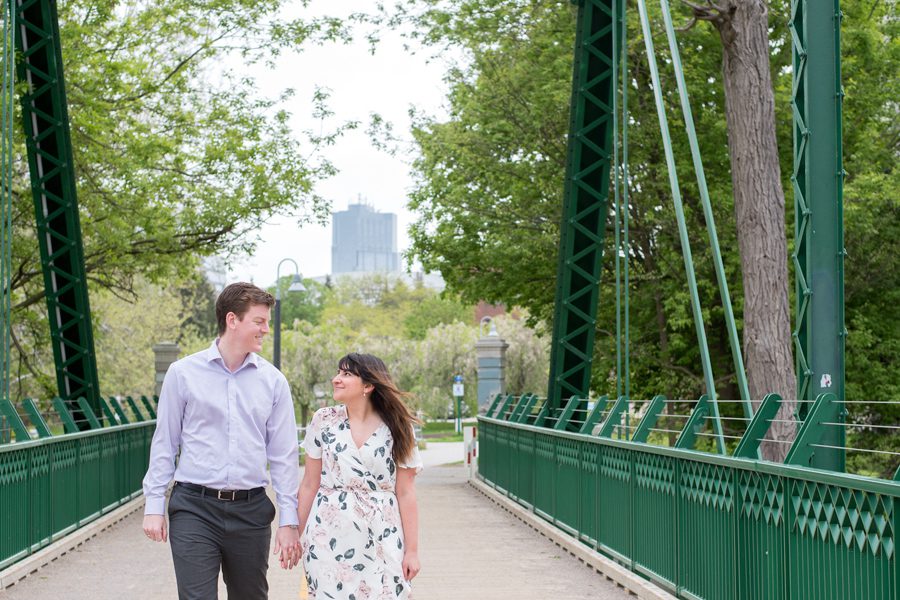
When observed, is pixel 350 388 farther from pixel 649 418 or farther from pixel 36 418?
pixel 36 418

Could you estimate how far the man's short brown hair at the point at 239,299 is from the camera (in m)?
5.75

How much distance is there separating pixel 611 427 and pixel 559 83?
1613 cm

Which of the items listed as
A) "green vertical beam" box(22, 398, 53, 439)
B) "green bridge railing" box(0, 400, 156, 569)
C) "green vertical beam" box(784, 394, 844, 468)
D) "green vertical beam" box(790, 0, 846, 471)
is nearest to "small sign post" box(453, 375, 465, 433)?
"green bridge railing" box(0, 400, 156, 569)

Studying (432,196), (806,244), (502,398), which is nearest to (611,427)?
(806,244)

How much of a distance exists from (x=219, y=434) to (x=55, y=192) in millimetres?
13287

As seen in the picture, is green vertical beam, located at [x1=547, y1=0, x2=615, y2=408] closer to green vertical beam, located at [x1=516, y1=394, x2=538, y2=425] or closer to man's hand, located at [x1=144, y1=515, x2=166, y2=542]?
green vertical beam, located at [x1=516, y1=394, x2=538, y2=425]

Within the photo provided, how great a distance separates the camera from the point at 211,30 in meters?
30.0

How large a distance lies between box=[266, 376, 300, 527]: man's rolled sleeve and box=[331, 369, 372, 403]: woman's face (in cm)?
22

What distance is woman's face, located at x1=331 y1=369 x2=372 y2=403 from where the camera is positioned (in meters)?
5.82

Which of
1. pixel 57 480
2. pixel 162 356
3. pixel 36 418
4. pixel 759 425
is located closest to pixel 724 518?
pixel 759 425

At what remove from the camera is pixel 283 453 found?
588cm

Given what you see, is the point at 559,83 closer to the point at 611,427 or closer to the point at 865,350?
the point at 865,350

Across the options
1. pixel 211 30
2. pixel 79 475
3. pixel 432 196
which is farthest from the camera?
pixel 432 196

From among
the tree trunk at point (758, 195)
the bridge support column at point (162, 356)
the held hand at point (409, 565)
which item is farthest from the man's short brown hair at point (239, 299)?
the bridge support column at point (162, 356)
